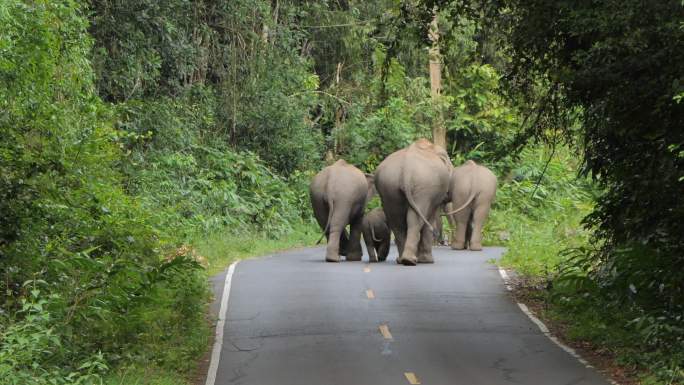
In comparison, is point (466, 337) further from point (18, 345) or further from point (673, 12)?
point (18, 345)

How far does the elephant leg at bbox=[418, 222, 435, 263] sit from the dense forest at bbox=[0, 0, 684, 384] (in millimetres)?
1694

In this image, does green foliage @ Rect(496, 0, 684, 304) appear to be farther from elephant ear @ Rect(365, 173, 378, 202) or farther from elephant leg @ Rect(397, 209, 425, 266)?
elephant ear @ Rect(365, 173, 378, 202)

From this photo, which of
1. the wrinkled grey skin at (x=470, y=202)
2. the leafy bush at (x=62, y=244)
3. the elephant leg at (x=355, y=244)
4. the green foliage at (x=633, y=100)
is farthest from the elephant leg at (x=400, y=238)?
the green foliage at (x=633, y=100)

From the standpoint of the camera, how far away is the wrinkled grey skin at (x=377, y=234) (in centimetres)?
2814

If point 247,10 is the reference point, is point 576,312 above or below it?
below

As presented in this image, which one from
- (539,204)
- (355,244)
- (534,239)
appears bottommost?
(539,204)

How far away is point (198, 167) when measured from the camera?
37.1 m

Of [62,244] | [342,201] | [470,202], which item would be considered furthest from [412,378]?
[470,202]

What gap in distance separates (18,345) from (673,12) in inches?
290

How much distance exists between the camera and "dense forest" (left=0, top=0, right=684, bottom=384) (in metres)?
14.2

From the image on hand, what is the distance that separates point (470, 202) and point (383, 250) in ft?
16.1

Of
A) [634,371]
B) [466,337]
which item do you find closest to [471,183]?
[466,337]

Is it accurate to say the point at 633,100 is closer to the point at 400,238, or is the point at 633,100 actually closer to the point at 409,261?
the point at 409,261

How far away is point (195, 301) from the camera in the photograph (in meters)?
18.4
